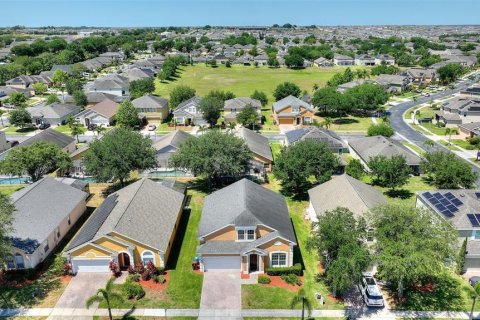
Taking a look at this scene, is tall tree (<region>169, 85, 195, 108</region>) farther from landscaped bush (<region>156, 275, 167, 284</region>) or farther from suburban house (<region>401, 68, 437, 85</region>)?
suburban house (<region>401, 68, 437, 85</region>)

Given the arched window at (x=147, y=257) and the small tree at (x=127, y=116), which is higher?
the small tree at (x=127, y=116)

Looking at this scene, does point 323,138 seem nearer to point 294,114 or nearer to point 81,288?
point 294,114

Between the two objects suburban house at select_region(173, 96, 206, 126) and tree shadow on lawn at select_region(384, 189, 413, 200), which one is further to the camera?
suburban house at select_region(173, 96, 206, 126)

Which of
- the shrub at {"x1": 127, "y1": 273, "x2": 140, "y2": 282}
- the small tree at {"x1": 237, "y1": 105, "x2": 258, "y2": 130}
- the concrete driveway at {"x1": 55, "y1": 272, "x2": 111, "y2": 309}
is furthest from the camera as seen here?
the small tree at {"x1": 237, "y1": 105, "x2": 258, "y2": 130}

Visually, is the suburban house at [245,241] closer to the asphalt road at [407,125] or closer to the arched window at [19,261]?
the arched window at [19,261]

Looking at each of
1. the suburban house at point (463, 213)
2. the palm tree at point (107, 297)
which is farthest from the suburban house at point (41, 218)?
the suburban house at point (463, 213)

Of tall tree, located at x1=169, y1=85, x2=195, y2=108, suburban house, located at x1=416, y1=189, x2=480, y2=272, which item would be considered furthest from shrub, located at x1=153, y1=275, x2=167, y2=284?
tall tree, located at x1=169, y1=85, x2=195, y2=108

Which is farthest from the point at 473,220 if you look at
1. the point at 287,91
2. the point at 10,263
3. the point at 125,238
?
the point at 287,91
